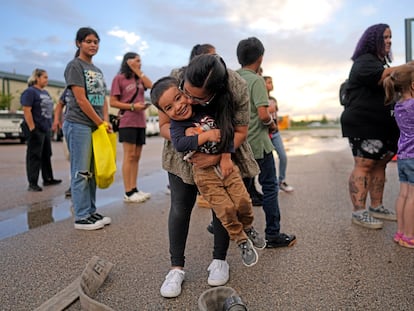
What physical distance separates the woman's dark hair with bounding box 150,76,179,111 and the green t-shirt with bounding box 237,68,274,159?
1.08 m

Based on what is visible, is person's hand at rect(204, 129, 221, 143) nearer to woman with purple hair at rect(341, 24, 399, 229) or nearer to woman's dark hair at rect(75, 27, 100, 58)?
woman with purple hair at rect(341, 24, 399, 229)

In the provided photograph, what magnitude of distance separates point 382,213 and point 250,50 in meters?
2.52

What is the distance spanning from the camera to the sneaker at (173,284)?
2594 millimetres

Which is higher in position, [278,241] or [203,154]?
[203,154]

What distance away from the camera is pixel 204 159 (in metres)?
2.48

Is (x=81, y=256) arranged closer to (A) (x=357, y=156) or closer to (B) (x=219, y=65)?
(B) (x=219, y=65)

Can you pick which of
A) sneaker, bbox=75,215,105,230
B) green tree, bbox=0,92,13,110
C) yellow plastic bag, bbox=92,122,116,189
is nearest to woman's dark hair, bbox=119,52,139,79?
yellow plastic bag, bbox=92,122,116,189

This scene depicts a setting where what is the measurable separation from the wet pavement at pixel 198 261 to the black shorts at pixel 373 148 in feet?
2.57

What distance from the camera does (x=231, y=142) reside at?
8.26ft

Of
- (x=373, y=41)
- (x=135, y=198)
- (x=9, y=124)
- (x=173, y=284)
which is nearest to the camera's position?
(x=173, y=284)

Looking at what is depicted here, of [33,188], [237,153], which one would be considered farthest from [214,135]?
[33,188]

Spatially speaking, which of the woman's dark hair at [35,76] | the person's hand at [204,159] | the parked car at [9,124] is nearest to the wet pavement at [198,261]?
the person's hand at [204,159]

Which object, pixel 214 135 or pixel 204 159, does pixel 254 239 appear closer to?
pixel 204 159

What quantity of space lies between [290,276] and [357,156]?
183 centimetres
